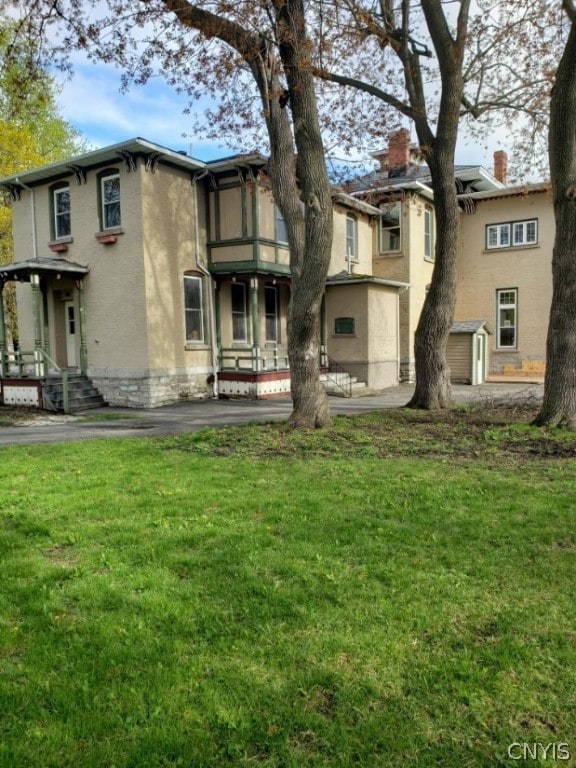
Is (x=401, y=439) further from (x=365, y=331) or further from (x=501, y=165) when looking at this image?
(x=501, y=165)

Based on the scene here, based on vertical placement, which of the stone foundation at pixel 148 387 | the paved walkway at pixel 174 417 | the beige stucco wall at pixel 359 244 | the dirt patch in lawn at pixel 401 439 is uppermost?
the beige stucco wall at pixel 359 244

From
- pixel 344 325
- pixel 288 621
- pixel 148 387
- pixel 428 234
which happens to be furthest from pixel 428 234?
pixel 288 621

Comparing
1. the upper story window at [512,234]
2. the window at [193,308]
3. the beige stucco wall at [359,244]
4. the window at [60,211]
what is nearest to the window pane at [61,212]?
the window at [60,211]

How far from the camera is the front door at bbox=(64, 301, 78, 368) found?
17984mm

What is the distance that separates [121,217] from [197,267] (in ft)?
8.28

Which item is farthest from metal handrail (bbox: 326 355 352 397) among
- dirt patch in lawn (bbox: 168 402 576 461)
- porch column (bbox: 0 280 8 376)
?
porch column (bbox: 0 280 8 376)

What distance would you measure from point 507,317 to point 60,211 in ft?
59.9

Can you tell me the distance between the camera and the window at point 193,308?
1683 cm

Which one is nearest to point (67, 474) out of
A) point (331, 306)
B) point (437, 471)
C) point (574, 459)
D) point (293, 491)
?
point (293, 491)

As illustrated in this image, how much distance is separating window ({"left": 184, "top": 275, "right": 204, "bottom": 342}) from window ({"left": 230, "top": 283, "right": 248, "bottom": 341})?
1551 mm

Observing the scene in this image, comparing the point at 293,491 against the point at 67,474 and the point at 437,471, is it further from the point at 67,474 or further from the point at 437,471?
the point at 67,474

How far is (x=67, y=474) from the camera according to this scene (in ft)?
22.8

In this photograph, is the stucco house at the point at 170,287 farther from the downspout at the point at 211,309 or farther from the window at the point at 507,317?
the window at the point at 507,317

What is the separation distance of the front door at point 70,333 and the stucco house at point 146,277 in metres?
0.04
